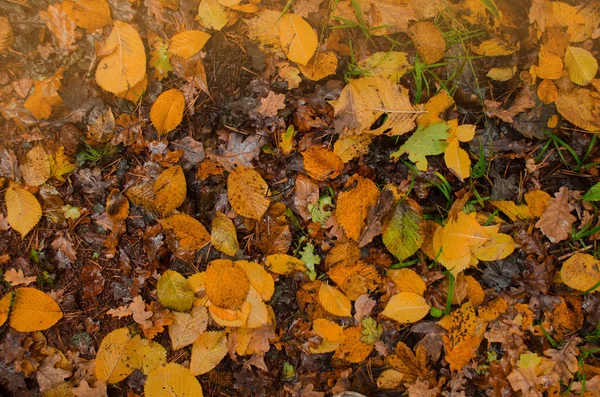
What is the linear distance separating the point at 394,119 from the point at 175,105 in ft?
4.10

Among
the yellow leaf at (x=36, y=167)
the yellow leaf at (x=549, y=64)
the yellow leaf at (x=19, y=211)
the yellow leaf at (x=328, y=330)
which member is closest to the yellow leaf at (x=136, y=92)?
the yellow leaf at (x=36, y=167)

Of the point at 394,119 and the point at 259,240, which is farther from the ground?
the point at 394,119

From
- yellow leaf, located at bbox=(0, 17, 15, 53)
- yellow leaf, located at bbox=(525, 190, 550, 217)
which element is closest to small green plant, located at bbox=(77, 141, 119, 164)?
yellow leaf, located at bbox=(0, 17, 15, 53)

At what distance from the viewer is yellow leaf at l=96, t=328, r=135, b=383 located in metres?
2.36

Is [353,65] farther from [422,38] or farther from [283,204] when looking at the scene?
[283,204]

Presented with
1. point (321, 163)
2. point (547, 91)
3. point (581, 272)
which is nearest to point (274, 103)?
point (321, 163)

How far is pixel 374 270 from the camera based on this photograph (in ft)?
7.67

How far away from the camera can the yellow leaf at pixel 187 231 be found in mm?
2328

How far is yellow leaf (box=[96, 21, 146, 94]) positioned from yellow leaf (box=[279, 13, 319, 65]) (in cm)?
80

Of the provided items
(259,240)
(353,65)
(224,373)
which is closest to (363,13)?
(353,65)

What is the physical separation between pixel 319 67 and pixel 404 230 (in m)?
1.04

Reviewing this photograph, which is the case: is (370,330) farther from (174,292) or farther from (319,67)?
(319,67)

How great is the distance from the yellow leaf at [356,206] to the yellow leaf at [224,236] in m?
0.61

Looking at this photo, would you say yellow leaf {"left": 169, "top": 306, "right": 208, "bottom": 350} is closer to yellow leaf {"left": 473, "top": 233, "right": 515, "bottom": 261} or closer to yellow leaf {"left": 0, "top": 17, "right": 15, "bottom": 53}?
yellow leaf {"left": 473, "top": 233, "right": 515, "bottom": 261}
